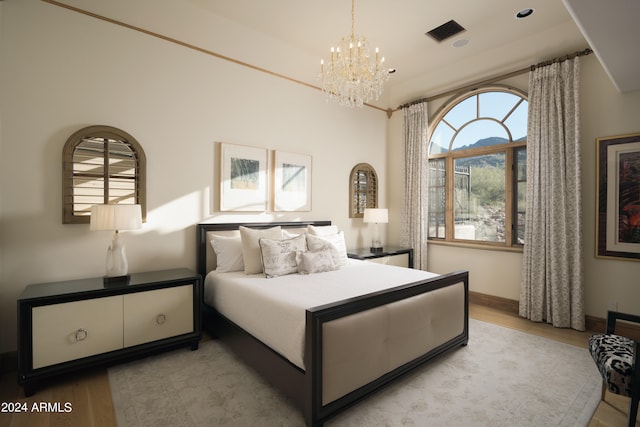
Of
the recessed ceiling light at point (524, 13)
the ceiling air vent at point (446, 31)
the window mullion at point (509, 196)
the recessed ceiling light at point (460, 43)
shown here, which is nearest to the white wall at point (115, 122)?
the ceiling air vent at point (446, 31)

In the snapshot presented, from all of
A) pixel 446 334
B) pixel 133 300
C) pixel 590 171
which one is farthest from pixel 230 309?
pixel 590 171

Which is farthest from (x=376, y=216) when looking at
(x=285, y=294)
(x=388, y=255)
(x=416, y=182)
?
(x=285, y=294)

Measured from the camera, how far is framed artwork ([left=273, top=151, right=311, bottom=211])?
3.97 meters

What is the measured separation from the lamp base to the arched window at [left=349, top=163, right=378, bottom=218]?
313cm

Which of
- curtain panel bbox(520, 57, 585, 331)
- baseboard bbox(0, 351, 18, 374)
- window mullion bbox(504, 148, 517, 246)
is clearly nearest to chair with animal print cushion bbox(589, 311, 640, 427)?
curtain panel bbox(520, 57, 585, 331)

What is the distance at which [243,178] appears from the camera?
12.1 feet

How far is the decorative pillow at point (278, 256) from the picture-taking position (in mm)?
2988

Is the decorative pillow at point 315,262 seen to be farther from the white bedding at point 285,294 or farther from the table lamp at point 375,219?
the table lamp at point 375,219

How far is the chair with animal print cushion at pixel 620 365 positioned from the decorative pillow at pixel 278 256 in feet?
7.69

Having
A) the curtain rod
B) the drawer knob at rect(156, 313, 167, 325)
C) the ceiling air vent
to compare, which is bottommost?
the drawer knob at rect(156, 313, 167, 325)

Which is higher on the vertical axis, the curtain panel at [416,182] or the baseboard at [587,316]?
the curtain panel at [416,182]

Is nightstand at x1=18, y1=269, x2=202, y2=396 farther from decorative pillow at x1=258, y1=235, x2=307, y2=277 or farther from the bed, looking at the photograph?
decorative pillow at x1=258, y1=235, x2=307, y2=277

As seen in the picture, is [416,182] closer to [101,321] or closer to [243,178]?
[243,178]

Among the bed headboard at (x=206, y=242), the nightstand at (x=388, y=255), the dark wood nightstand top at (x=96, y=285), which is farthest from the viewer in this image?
the nightstand at (x=388, y=255)
